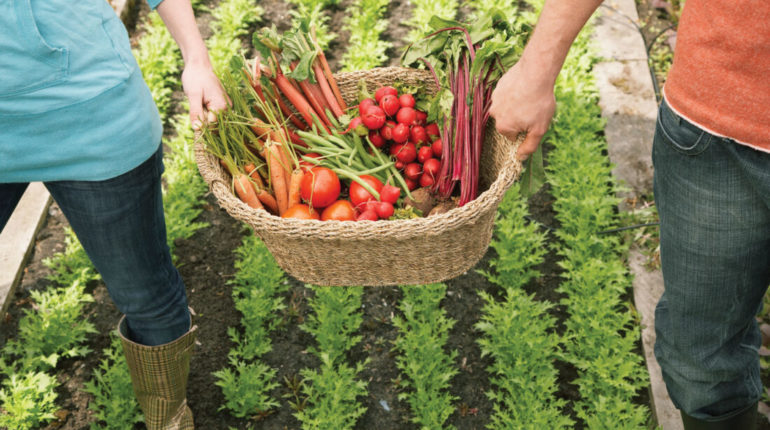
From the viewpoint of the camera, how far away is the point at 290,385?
2436mm

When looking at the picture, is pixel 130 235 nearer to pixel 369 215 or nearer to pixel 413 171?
pixel 369 215

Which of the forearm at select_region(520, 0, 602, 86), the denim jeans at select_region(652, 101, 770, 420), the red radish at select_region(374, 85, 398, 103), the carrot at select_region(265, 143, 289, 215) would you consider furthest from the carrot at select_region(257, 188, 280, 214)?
the denim jeans at select_region(652, 101, 770, 420)

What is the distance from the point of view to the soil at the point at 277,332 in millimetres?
2373

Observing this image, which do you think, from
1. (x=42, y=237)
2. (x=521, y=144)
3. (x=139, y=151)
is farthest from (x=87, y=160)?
(x=42, y=237)

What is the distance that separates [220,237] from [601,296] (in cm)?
180

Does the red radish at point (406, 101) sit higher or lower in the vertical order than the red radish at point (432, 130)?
higher

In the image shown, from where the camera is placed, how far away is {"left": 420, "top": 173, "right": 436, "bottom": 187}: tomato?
221 cm

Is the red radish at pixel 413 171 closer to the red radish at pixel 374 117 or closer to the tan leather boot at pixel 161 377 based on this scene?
the red radish at pixel 374 117

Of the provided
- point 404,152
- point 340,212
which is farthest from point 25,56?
point 404,152

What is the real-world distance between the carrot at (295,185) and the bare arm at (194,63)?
332mm

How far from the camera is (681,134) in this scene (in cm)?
130

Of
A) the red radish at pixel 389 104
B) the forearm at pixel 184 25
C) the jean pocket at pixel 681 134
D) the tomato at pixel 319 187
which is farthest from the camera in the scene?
the red radish at pixel 389 104

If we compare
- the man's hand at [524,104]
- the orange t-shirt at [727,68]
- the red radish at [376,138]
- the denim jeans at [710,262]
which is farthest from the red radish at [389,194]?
the orange t-shirt at [727,68]

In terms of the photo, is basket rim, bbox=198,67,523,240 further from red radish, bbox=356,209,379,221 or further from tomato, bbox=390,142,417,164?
tomato, bbox=390,142,417,164
